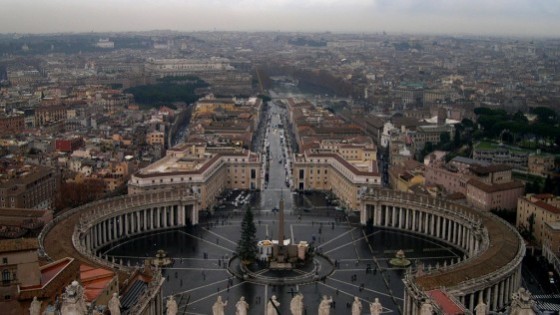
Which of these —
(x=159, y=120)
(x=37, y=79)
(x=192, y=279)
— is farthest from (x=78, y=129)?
(x=37, y=79)

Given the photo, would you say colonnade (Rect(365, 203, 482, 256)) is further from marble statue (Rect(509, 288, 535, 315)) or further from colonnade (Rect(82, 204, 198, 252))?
marble statue (Rect(509, 288, 535, 315))

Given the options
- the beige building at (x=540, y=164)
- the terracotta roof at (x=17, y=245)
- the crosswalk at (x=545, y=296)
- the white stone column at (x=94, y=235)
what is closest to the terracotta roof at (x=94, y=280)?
the terracotta roof at (x=17, y=245)

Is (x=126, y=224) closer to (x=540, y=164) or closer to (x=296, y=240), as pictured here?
(x=296, y=240)

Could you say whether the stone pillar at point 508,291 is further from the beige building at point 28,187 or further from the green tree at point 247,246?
the beige building at point 28,187

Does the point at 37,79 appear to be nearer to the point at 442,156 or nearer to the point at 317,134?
the point at 317,134

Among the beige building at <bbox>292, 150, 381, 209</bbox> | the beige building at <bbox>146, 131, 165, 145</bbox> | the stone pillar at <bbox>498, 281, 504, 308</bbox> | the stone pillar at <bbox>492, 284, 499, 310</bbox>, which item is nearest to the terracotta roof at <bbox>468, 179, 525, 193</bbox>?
the beige building at <bbox>292, 150, 381, 209</bbox>

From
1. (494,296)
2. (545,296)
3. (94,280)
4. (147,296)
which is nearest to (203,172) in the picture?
(147,296)
